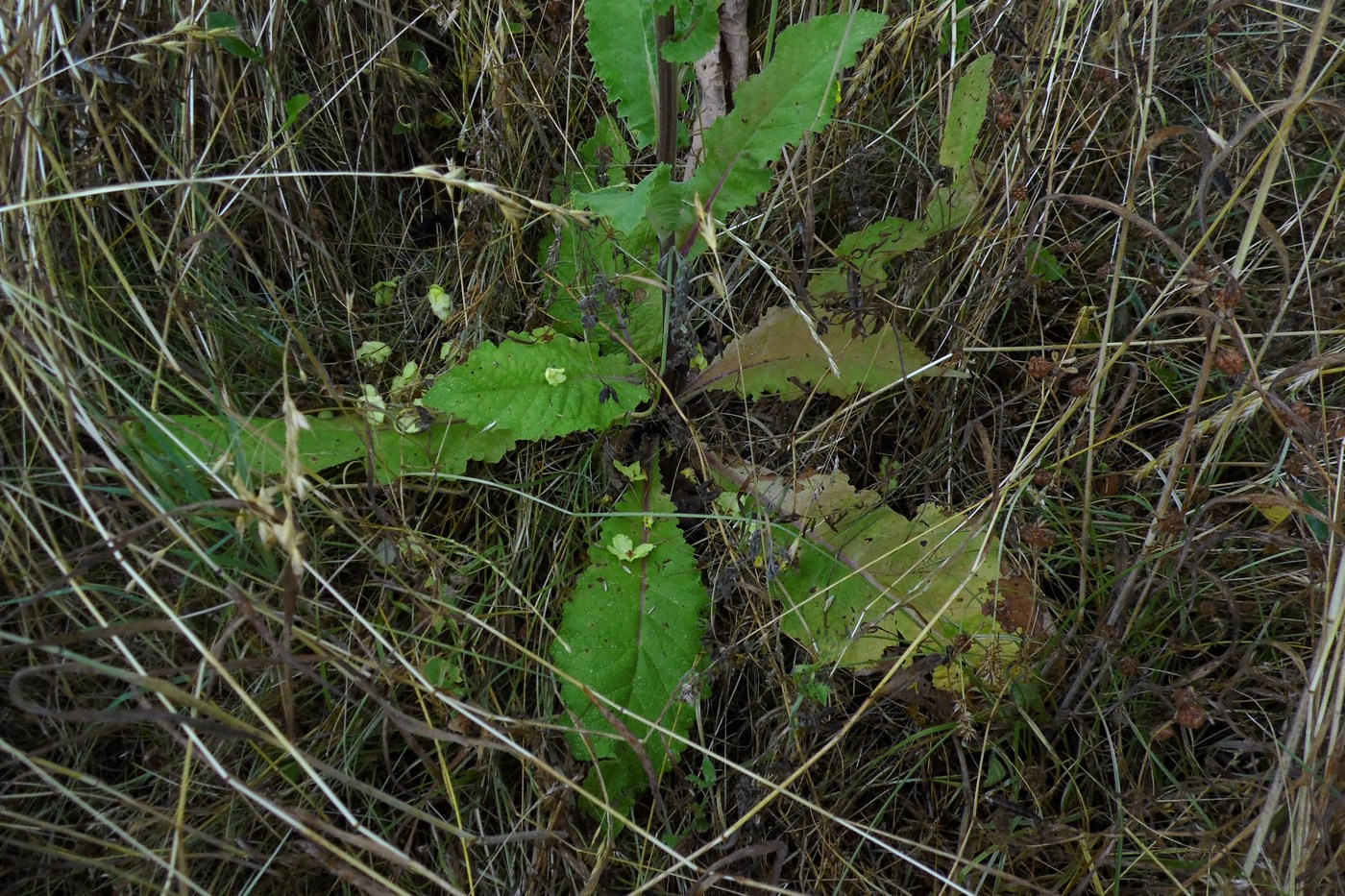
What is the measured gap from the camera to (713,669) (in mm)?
1294

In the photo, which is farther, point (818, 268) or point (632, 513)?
point (818, 268)

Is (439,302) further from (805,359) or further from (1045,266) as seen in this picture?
(1045,266)

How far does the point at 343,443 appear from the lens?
1.39 m

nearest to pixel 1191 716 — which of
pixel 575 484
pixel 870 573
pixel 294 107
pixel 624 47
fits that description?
pixel 870 573

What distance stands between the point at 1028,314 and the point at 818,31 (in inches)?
23.9

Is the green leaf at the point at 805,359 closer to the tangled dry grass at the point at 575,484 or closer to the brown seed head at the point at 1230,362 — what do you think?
the tangled dry grass at the point at 575,484

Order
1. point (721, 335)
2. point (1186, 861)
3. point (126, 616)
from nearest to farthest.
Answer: point (1186, 861) < point (126, 616) < point (721, 335)

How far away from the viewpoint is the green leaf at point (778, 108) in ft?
4.23

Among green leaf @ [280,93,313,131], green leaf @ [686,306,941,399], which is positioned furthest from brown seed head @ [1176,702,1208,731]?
green leaf @ [280,93,313,131]

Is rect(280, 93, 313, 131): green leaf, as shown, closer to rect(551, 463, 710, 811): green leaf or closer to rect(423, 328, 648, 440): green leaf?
rect(423, 328, 648, 440): green leaf

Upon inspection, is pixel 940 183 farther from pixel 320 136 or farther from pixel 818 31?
pixel 320 136

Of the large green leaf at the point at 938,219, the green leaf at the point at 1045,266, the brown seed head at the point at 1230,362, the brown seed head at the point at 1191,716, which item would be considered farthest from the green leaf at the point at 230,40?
the brown seed head at the point at 1191,716

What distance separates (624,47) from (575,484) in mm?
677

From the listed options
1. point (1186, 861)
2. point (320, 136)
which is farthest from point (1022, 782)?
point (320, 136)
